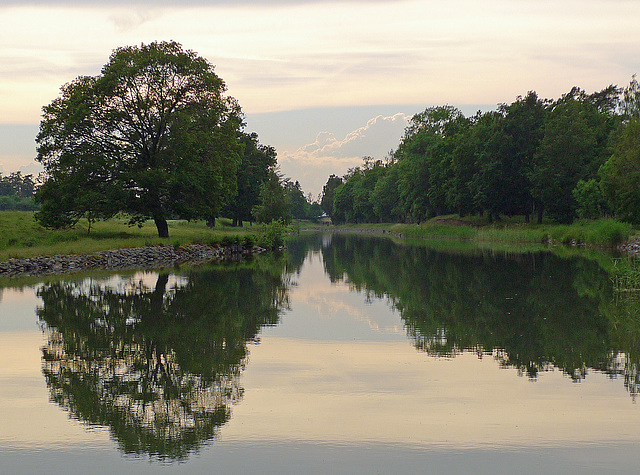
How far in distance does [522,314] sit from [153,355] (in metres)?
10.8

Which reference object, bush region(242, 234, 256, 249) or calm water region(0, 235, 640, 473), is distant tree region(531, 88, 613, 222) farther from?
calm water region(0, 235, 640, 473)

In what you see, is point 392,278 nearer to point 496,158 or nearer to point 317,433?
point 317,433

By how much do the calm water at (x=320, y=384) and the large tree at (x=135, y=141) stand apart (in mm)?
28102

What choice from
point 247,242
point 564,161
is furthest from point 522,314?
point 564,161

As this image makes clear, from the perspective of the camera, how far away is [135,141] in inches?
2105

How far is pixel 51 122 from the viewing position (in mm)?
52406

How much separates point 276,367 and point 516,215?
9090cm

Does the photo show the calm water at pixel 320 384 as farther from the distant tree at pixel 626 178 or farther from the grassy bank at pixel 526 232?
the distant tree at pixel 626 178

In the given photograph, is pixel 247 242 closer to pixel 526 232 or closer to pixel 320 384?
pixel 526 232

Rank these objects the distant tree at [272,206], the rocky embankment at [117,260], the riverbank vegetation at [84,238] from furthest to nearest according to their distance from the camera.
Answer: the distant tree at [272,206] < the riverbank vegetation at [84,238] < the rocky embankment at [117,260]

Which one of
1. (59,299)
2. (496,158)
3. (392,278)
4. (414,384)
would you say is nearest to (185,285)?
(59,299)

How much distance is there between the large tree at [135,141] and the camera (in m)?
51.0

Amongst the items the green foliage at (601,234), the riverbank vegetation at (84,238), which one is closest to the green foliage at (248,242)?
the riverbank vegetation at (84,238)

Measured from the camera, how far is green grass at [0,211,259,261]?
4237 centimetres
